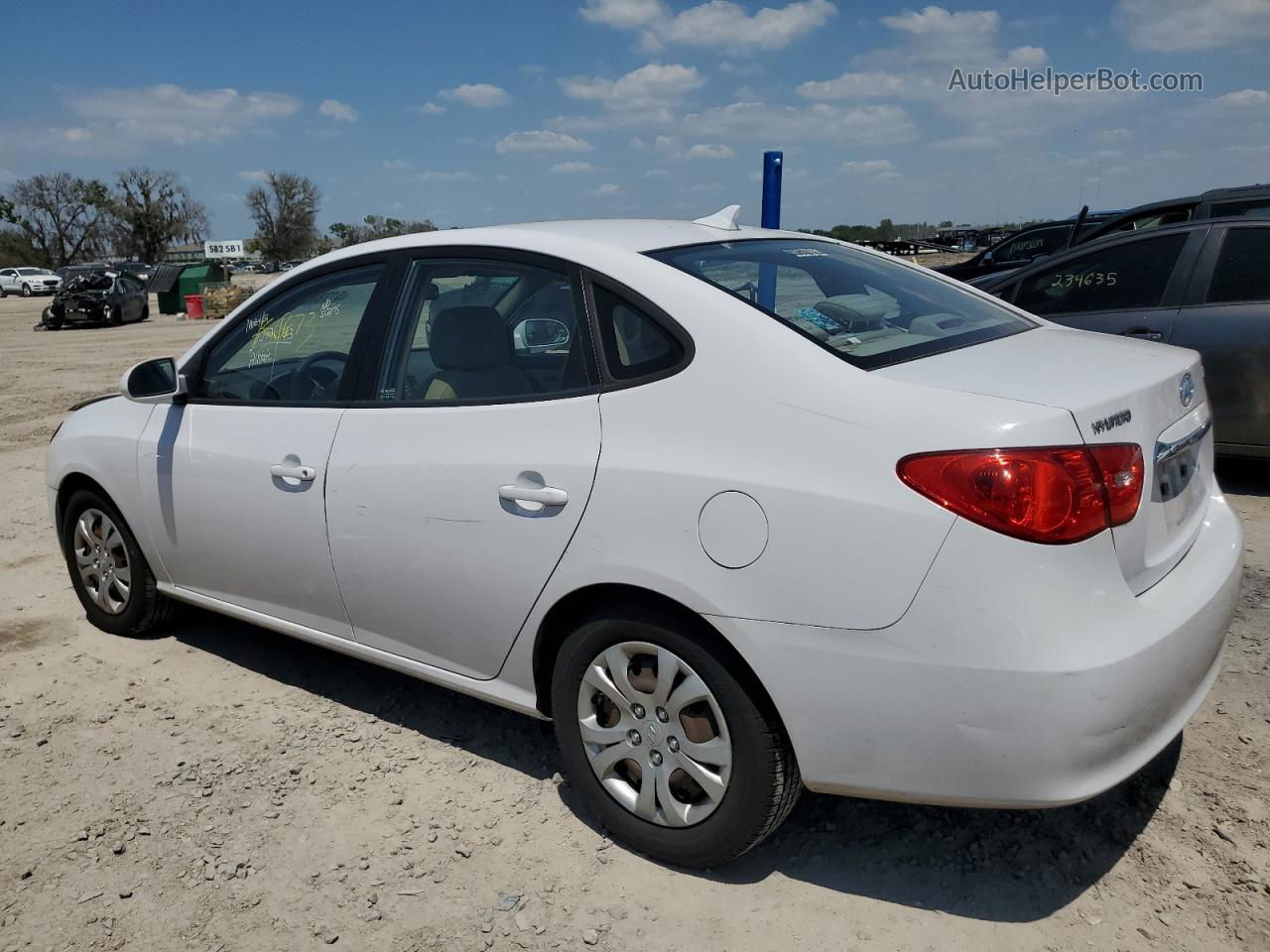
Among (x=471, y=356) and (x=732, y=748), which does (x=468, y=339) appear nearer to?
(x=471, y=356)

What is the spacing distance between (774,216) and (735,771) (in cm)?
594

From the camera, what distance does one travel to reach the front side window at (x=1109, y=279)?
6.12 meters

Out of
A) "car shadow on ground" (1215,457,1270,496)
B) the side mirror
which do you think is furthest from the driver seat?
"car shadow on ground" (1215,457,1270,496)

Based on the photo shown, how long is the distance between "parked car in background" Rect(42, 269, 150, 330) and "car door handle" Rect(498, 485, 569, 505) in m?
29.9

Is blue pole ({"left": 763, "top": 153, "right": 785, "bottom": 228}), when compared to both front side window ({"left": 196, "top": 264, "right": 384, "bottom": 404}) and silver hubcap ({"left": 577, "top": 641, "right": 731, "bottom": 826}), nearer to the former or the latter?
front side window ({"left": 196, "top": 264, "right": 384, "bottom": 404})

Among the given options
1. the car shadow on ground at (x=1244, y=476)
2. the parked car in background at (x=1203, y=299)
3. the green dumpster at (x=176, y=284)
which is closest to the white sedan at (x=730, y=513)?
the parked car in background at (x=1203, y=299)

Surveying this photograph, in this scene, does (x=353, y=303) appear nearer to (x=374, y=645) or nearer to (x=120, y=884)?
(x=374, y=645)

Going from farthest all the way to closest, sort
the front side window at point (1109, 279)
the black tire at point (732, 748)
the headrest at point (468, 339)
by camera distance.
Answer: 1. the front side window at point (1109, 279)
2. the headrest at point (468, 339)
3. the black tire at point (732, 748)

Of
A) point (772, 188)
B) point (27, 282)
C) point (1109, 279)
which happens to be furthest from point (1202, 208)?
point (27, 282)

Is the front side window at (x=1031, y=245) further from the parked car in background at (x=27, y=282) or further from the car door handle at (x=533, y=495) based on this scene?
the parked car in background at (x=27, y=282)

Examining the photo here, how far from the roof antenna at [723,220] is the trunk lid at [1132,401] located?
1.03 m

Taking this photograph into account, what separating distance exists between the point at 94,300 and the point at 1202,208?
1134 inches

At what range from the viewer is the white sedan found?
2.20m

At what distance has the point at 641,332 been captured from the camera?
9.00 feet
